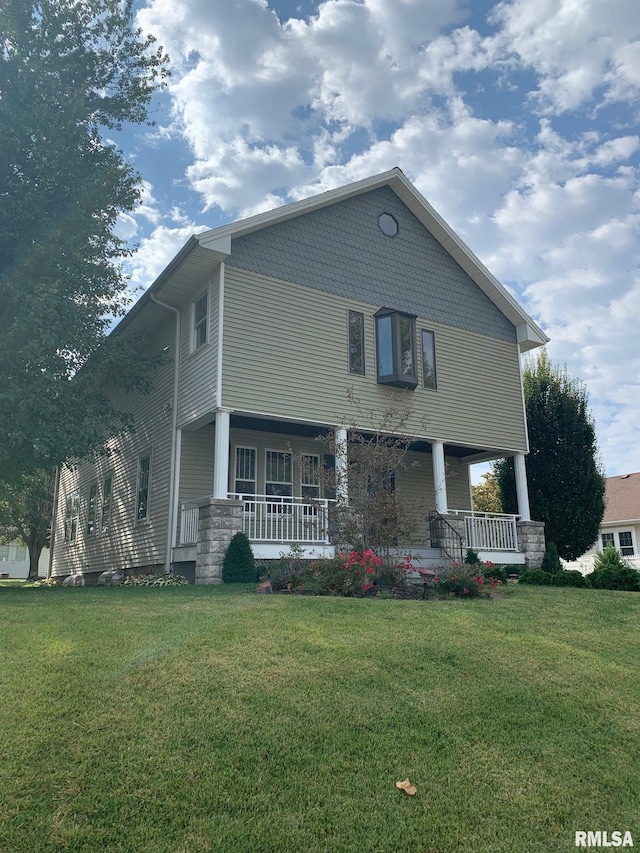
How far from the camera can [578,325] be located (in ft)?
51.7

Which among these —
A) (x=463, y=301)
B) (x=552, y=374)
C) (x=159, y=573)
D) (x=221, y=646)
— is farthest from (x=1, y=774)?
(x=552, y=374)

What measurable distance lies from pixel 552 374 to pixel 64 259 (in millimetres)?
13701

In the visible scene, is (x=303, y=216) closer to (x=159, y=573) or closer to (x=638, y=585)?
(x=159, y=573)

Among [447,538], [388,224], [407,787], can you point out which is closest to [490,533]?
[447,538]

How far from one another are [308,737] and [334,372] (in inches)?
427

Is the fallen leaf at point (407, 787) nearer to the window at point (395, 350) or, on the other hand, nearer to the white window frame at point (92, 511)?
the window at point (395, 350)

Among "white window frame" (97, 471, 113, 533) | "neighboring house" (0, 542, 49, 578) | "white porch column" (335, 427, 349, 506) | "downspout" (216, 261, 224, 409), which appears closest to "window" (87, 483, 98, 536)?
"white window frame" (97, 471, 113, 533)

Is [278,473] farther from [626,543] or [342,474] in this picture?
[626,543]

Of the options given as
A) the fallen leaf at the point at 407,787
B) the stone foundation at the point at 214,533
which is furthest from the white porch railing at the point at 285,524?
the fallen leaf at the point at 407,787

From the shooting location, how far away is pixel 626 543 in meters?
27.7

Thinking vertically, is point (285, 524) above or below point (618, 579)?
above

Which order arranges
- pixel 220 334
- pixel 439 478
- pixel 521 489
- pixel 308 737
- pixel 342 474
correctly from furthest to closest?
pixel 521 489 → pixel 439 478 → pixel 220 334 → pixel 342 474 → pixel 308 737

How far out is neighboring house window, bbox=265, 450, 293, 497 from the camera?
15.7 meters

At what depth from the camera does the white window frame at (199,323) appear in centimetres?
1380
